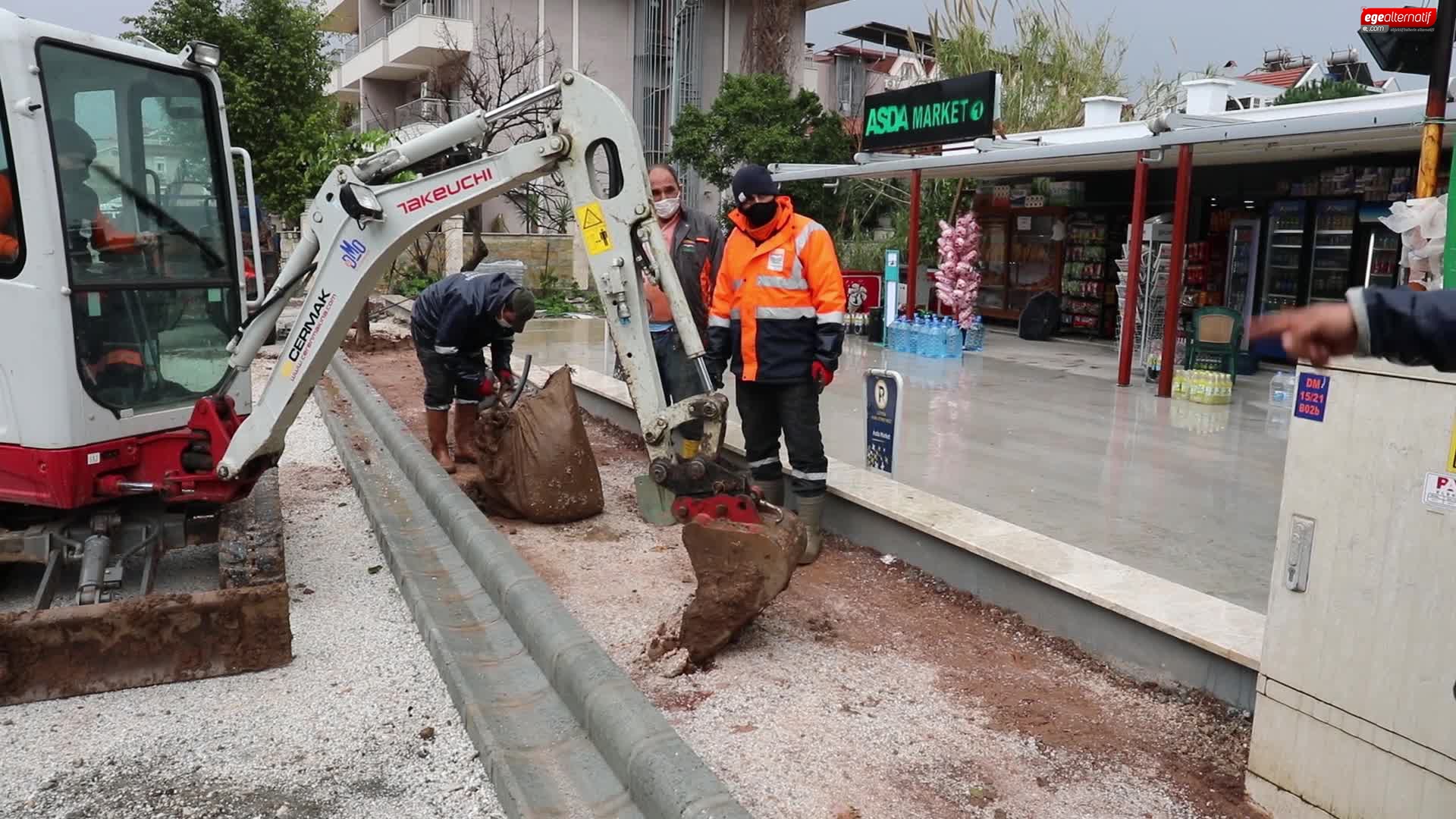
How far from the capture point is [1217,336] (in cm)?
1035

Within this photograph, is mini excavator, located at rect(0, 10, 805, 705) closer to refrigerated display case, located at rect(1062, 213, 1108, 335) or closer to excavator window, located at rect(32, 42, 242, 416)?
excavator window, located at rect(32, 42, 242, 416)

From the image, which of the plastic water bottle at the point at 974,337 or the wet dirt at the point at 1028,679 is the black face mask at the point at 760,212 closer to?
the wet dirt at the point at 1028,679

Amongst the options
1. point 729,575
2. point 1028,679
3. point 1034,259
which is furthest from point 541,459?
point 1034,259

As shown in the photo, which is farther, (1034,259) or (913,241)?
(1034,259)

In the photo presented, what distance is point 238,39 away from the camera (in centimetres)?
1581

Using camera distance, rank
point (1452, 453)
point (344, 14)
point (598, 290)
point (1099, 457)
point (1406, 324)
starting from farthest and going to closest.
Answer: point (344, 14)
point (1099, 457)
point (598, 290)
point (1452, 453)
point (1406, 324)

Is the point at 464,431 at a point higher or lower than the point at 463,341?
lower

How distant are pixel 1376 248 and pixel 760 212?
9.61 m

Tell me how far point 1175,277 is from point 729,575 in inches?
305

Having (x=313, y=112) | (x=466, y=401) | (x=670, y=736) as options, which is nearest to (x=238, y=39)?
(x=313, y=112)

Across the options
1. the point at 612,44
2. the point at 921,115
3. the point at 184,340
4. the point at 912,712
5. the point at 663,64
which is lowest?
the point at 912,712

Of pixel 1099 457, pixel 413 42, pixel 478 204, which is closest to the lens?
pixel 478 204

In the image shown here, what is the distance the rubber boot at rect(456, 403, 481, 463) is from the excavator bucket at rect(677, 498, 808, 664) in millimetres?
3803

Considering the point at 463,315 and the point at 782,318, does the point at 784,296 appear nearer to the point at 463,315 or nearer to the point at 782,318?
the point at 782,318
